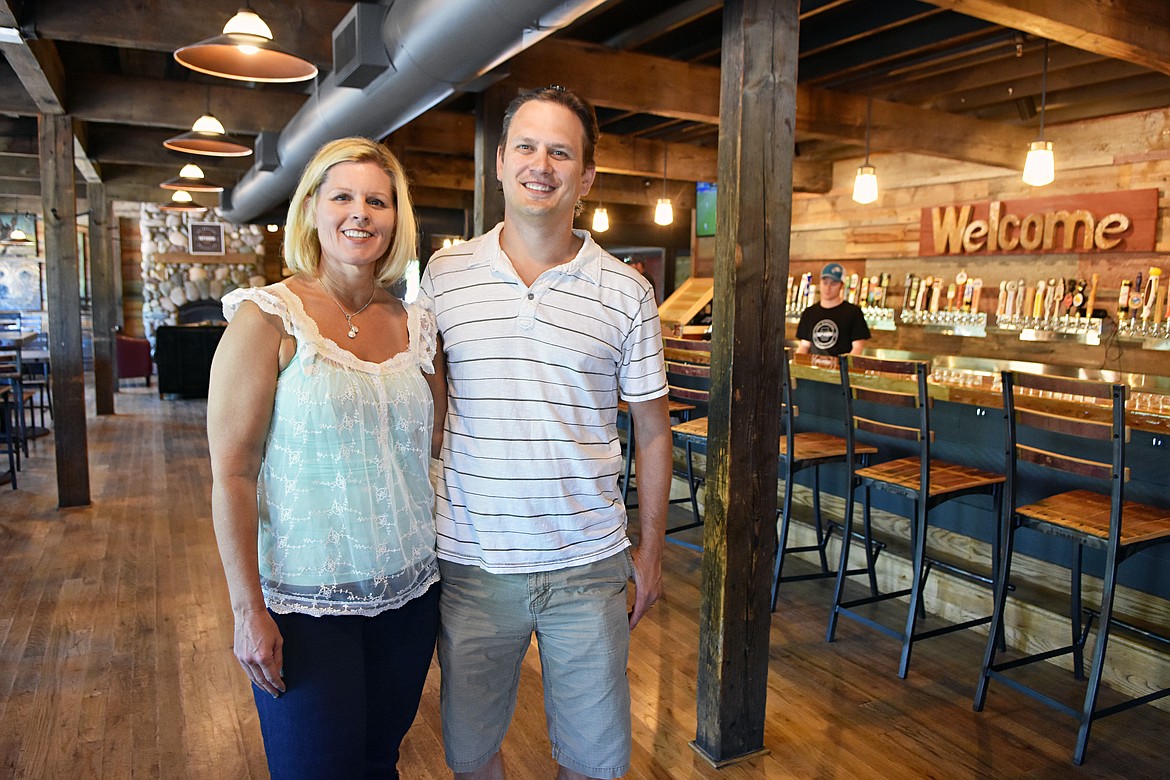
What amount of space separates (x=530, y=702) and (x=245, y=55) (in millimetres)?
2713

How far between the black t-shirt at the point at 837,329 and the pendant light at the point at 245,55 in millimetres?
3483

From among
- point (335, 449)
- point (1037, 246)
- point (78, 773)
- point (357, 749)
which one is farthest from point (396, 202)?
point (1037, 246)

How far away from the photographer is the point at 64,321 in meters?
5.66

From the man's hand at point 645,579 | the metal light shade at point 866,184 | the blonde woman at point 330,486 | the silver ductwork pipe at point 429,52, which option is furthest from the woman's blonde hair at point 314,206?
the metal light shade at point 866,184

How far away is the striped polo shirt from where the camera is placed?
5.31 feet

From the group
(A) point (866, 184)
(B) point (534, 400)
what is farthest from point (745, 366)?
(A) point (866, 184)

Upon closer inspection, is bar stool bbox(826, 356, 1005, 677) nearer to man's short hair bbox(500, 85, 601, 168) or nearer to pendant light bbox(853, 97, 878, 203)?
man's short hair bbox(500, 85, 601, 168)

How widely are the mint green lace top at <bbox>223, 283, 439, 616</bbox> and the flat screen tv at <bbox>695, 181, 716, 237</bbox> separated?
29.8ft

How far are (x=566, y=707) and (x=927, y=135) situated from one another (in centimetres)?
561

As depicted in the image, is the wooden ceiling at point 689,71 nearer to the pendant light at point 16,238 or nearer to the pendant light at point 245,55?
the pendant light at point 245,55

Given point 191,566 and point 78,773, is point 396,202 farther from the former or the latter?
point 191,566

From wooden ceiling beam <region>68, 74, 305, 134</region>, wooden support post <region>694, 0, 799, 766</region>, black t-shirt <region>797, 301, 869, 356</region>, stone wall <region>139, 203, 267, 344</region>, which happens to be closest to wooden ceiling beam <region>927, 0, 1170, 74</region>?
wooden support post <region>694, 0, 799, 766</region>

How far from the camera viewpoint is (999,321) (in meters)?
6.21

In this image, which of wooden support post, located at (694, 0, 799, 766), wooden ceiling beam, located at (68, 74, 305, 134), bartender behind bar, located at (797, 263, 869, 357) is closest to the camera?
wooden support post, located at (694, 0, 799, 766)
